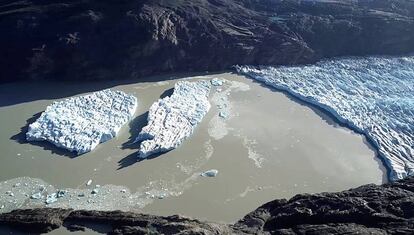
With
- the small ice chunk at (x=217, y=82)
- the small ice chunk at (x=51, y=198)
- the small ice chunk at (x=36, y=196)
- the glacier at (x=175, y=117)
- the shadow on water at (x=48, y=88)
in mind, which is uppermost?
the small ice chunk at (x=217, y=82)

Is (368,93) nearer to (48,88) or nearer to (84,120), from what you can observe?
(84,120)

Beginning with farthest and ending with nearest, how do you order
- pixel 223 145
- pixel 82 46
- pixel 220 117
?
pixel 82 46 → pixel 220 117 → pixel 223 145

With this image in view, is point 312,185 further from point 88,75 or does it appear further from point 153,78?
point 88,75

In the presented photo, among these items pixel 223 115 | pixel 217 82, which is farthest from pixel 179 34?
pixel 223 115

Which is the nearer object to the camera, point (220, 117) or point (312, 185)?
point (312, 185)

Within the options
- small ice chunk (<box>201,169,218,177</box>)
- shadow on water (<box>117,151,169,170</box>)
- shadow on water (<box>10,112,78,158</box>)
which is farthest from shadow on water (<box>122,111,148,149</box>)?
small ice chunk (<box>201,169,218,177</box>)

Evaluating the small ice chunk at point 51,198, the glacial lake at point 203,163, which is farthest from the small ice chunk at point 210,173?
the small ice chunk at point 51,198

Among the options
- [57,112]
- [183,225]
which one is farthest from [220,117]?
[183,225]

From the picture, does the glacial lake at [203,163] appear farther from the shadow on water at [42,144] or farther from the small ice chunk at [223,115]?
the small ice chunk at [223,115]
